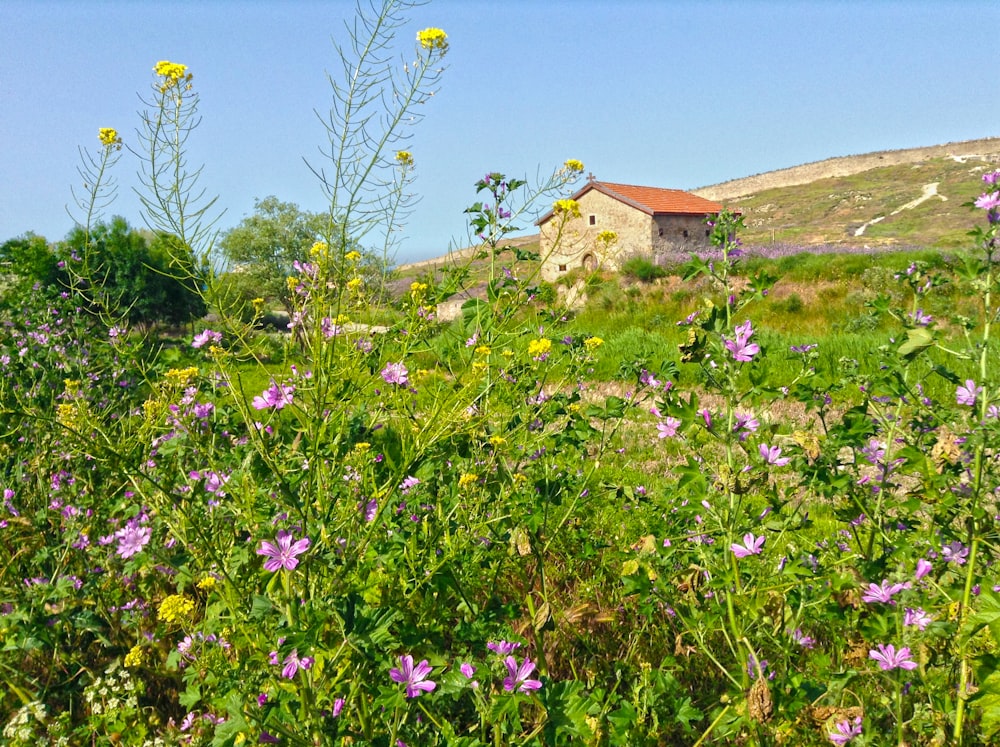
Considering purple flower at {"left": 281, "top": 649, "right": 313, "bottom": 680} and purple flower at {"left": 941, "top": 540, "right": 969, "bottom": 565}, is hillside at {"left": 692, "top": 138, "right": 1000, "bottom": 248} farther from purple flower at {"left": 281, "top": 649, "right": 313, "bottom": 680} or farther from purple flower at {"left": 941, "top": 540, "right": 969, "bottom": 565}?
purple flower at {"left": 281, "top": 649, "right": 313, "bottom": 680}

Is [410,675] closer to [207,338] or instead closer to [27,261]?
[207,338]

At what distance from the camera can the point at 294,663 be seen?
51.2 inches

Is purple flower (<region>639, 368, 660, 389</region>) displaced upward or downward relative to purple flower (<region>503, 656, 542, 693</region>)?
upward

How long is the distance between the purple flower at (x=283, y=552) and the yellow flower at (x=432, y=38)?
129 centimetres

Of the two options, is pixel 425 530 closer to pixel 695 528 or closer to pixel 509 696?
pixel 509 696

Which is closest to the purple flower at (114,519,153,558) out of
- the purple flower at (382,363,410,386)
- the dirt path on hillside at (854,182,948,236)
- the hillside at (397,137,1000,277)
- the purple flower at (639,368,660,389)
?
the purple flower at (382,363,410,386)

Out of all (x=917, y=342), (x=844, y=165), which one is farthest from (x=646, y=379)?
(x=844, y=165)

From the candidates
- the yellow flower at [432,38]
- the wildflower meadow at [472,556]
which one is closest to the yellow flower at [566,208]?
the wildflower meadow at [472,556]

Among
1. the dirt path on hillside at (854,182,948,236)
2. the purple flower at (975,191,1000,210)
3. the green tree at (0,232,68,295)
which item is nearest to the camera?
the purple flower at (975,191,1000,210)

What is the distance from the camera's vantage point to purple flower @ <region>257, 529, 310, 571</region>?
1.25 meters

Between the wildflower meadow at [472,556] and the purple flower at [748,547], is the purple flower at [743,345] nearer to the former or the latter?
the wildflower meadow at [472,556]

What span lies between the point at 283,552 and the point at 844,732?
1284 mm

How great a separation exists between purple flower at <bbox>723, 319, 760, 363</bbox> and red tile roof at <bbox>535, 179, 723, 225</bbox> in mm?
22464

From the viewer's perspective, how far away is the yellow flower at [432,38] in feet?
5.59
